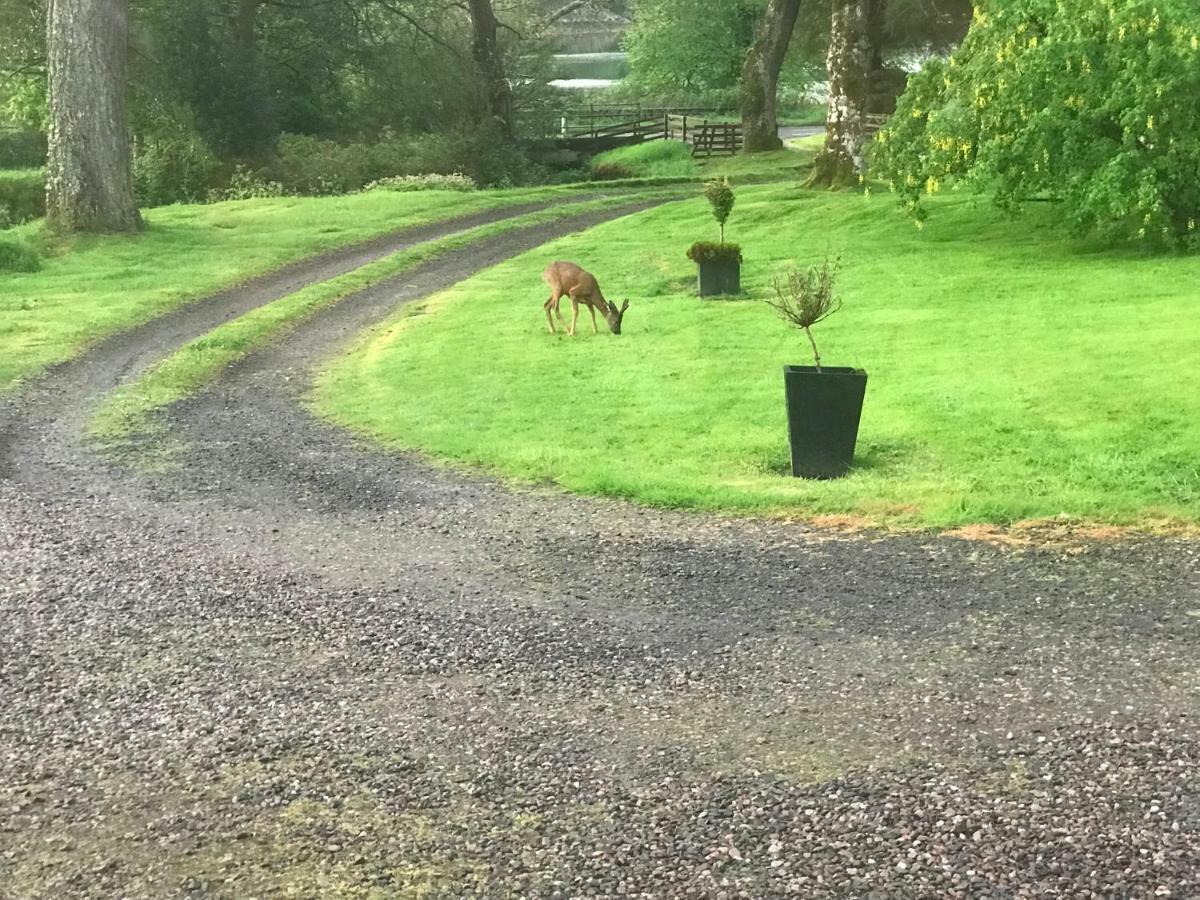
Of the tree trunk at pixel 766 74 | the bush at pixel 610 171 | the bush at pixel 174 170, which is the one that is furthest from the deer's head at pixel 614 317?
the tree trunk at pixel 766 74

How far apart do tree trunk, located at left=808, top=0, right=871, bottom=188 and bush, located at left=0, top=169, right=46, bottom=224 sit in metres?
20.4

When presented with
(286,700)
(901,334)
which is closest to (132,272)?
(901,334)

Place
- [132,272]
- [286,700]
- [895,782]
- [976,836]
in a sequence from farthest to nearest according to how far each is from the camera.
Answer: [132,272] < [286,700] < [895,782] < [976,836]

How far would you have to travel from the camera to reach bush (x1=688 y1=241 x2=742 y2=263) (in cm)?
1950

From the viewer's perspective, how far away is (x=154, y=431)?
1249 cm

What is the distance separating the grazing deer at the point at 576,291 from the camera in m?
16.4

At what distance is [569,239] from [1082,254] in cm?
1081

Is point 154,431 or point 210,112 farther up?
point 210,112

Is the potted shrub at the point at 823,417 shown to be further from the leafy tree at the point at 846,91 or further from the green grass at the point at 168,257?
the leafy tree at the point at 846,91

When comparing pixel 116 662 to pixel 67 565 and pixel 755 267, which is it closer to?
pixel 67 565

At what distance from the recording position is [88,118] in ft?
79.9

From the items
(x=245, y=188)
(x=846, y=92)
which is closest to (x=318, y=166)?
(x=245, y=188)

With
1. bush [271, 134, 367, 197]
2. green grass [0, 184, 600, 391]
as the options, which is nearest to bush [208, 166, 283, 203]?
bush [271, 134, 367, 197]

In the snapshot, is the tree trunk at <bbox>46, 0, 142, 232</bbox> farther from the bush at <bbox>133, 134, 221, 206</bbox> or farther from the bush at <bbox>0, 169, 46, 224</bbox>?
the bush at <bbox>133, 134, 221, 206</bbox>
